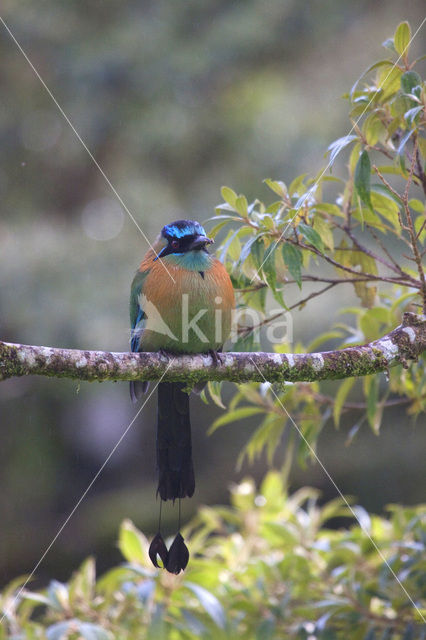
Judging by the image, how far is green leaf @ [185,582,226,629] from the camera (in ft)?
6.09

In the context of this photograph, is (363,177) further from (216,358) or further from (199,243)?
(199,243)

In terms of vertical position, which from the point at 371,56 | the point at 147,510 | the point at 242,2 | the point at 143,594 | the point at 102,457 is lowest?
the point at 143,594

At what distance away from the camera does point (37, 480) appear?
17.5 feet

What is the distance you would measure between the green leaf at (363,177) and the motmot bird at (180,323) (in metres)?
0.55

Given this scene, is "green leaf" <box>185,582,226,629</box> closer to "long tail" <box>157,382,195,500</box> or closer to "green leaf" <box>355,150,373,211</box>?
"long tail" <box>157,382,195,500</box>

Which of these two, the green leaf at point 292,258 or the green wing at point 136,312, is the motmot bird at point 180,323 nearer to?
the green wing at point 136,312

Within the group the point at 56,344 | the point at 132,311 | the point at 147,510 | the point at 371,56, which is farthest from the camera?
the point at 371,56

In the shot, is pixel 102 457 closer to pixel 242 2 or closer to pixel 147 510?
pixel 147 510

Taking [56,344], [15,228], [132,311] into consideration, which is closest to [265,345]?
[56,344]

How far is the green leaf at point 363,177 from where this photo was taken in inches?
62.7

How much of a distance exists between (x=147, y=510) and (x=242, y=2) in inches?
163

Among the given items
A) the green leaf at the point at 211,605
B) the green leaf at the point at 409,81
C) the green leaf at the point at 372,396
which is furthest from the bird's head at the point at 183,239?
the green leaf at the point at 211,605

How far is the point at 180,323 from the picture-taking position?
2.04m

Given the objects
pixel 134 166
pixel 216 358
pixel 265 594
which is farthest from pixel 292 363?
pixel 134 166
